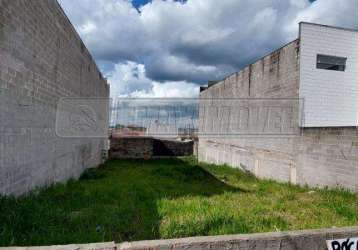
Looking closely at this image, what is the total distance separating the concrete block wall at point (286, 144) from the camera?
6227 mm

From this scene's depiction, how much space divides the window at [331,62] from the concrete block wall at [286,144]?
2.23 ft

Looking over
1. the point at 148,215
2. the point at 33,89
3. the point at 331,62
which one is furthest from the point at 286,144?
the point at 33,89

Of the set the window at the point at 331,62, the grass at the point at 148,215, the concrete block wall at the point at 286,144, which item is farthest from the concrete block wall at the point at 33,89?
the window at the point at 331,62

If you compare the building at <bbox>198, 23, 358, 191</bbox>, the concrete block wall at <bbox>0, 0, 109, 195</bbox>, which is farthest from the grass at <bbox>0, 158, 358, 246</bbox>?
the building at <bbox>198, 23, 358, 191</bbox>

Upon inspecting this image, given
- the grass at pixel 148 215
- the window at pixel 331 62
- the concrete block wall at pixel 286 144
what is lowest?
the grass at pixel 148 215

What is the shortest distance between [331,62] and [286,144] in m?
2.58

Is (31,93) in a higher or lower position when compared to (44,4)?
lower

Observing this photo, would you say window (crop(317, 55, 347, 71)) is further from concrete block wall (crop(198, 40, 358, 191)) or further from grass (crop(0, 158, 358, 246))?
grass (crop(0, 158, 358, 246))

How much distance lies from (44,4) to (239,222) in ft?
15.4

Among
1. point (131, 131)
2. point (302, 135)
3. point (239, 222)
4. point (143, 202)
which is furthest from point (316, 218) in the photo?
point (131, 131)

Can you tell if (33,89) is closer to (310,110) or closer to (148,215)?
(148,215)

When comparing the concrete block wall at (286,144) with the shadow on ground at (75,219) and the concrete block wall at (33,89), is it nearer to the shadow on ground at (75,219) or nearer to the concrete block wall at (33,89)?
the shadow on ground at (75,219)

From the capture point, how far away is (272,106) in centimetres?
905

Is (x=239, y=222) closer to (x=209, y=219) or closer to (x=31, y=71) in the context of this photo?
(x=209, y=219)
